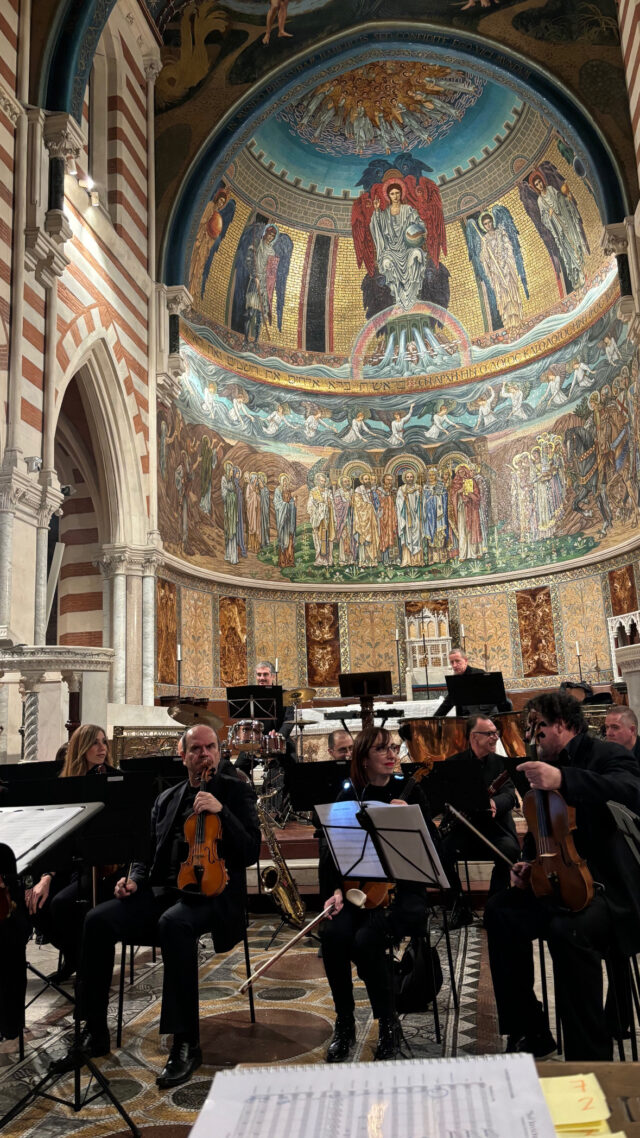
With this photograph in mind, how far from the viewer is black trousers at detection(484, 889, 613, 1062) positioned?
3.51 metres

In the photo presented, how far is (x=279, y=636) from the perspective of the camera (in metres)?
20.5

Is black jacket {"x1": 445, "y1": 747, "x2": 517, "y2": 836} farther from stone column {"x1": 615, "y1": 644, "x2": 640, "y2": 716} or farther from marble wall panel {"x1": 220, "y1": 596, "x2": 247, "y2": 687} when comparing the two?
marble wall panel {"x1": 220, "y1": 596, "x2": 247, "y2": 687}

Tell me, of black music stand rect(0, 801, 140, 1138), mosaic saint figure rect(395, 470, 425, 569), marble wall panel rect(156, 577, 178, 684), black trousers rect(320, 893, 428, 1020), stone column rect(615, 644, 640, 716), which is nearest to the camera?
black music stand rect(0, 801, 140, 1138)

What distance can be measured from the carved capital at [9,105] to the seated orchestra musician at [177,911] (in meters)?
10.3

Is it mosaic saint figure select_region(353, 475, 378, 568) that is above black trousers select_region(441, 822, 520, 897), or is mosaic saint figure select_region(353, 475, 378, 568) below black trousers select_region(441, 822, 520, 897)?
above

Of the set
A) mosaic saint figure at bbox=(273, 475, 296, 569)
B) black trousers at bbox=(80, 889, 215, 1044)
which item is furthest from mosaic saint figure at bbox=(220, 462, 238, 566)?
black trousers at bbox=(80, 889, 215, 1044)

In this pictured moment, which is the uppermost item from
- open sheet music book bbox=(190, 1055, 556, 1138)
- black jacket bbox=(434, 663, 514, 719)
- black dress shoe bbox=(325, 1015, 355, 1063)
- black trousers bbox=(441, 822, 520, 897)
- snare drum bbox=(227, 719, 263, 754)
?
black jacket bbox=(434, 663, 514, 719)

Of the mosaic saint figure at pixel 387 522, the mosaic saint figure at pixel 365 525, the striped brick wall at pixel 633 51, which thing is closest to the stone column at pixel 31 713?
the striped brick wall at pixel 633 51

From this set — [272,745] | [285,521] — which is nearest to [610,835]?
[272,745]

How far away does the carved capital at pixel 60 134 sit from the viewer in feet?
39.9

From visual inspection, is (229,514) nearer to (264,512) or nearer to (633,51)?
(264,512)

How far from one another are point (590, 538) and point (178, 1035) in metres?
16.8

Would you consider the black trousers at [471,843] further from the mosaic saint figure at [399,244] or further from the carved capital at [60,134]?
the mosaic saint figure at [399,244]

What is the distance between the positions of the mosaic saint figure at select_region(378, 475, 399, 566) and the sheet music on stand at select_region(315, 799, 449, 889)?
1755 centimetres
